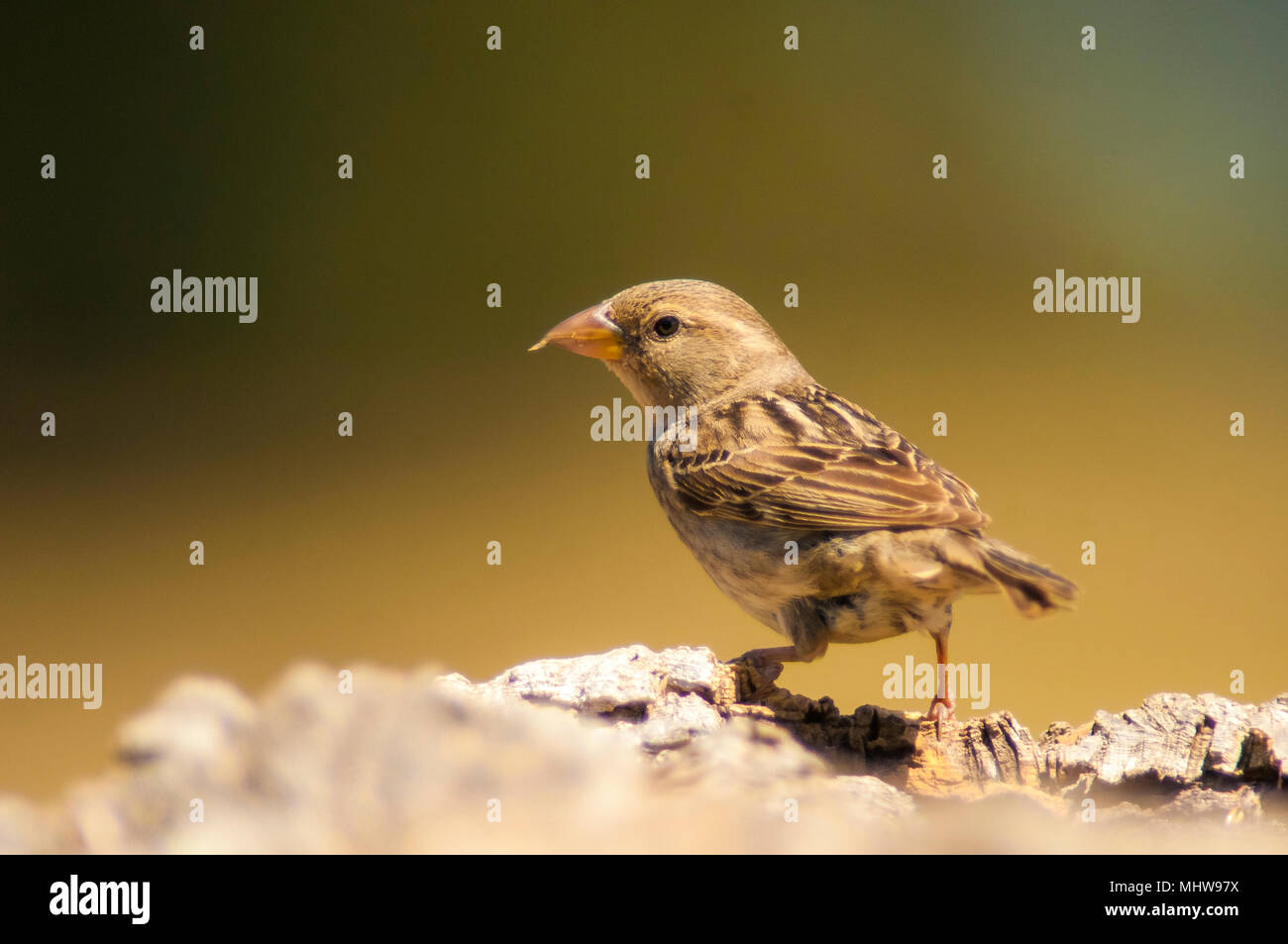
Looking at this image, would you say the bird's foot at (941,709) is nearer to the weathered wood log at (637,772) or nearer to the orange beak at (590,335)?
the weathered wood log at (637,772)

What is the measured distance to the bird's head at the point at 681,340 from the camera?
299cm

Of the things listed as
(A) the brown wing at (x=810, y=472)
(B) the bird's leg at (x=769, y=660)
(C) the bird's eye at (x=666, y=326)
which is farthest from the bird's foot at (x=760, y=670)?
(C) the bird's eye at (x=666, y=326)

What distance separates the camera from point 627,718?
1929 mm

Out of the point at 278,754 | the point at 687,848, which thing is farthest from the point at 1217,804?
the point at 278,754

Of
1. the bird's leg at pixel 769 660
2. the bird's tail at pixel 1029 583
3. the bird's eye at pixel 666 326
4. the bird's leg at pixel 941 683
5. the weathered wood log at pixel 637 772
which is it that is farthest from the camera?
the bird's eye at pixel 666 326

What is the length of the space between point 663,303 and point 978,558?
4.01 ft

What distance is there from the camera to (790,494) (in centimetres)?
241

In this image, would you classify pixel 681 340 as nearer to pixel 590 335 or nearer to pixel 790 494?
pixel 590 335

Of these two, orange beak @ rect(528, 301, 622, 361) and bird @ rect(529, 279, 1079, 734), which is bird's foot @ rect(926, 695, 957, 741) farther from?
orange beak @ rect(528, 301, 622, 361)

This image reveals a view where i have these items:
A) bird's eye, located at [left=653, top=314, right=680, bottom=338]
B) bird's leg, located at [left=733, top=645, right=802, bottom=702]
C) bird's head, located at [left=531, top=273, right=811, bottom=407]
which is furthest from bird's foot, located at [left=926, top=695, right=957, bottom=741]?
bird's eye, located at [left=653, top=314, right=680, bottom=338]

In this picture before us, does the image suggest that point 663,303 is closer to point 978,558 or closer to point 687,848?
point 978,558

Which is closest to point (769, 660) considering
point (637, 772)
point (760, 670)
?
point (760, 670)

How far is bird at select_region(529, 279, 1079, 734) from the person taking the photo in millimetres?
2215

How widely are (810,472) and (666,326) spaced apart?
744 millimetres
